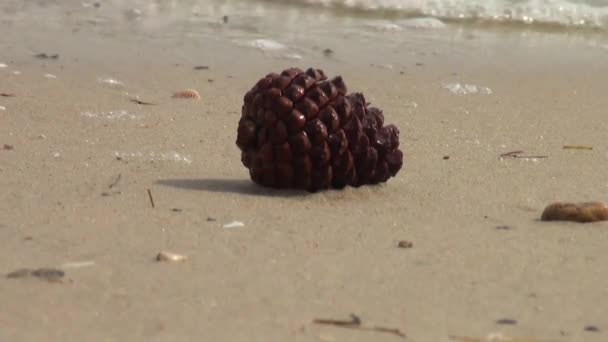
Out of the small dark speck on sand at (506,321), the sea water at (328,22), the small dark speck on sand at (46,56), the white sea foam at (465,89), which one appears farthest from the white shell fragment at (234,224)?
the sea water at (328,22)

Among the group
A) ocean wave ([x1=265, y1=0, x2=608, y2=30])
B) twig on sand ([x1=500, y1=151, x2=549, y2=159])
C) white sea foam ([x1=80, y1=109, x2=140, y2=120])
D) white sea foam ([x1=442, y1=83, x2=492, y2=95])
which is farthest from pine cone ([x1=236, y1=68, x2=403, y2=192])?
ocean wave ([x1=265, y1=0, x2=608, y2=30])

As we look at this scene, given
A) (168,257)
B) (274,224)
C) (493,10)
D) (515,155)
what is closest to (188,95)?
(515,155)

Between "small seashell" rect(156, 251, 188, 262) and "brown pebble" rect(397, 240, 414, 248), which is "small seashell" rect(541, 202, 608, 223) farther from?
"small seashell" rect(156, 251, 188, 262)

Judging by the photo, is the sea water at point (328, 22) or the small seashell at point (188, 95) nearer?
the small seashell at point (188, 95)

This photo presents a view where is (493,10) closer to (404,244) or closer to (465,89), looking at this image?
(465,89)

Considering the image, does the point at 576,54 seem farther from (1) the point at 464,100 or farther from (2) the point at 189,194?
(2) the point at 189,194

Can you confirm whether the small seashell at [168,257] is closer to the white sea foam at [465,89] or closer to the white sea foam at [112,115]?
the white sea foam at [112,115]
